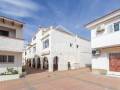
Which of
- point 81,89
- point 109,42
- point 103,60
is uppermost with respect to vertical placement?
point 109,42

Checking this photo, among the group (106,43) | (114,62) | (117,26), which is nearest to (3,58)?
(106,43)

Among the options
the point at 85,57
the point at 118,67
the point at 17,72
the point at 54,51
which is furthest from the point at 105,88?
the point at 85,57

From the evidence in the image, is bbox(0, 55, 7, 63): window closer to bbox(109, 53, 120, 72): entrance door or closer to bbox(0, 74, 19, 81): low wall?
bbox(0, 74, 19, 81): low wall

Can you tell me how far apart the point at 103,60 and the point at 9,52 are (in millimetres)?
11010

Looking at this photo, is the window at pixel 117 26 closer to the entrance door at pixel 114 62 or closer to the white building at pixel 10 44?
the entrance door at pixel 114 62

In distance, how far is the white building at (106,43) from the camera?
1566 cm

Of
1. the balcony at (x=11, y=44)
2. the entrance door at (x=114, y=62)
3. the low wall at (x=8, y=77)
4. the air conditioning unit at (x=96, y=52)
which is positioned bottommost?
the low wall at (x=8, y=77)

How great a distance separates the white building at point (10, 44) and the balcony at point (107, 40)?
29.5ft

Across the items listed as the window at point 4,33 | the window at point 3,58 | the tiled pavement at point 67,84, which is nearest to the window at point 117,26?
the tiled pavement at point 67,84

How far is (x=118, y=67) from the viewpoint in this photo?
51.9 ft

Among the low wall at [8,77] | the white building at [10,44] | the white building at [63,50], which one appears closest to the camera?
the low wall at [8,77]

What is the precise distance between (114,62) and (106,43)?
7.22ft

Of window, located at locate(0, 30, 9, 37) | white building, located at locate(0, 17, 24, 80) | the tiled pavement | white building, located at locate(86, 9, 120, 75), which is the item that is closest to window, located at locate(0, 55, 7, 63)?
white building, located at locate(0, 17, 24, 80)

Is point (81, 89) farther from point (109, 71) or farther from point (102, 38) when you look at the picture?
point (102, 38)
